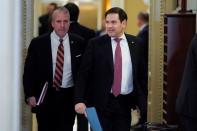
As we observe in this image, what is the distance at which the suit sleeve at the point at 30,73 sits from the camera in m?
4.98

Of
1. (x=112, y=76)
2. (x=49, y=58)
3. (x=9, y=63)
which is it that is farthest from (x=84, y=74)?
(x=9, y=63)

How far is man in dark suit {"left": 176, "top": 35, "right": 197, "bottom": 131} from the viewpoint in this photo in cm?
368

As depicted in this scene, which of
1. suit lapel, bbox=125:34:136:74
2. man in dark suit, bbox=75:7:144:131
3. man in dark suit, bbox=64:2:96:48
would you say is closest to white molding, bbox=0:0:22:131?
man in dark suit, bbox=75:7:144:131

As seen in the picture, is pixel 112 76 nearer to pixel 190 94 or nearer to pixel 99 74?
pixel 99 74

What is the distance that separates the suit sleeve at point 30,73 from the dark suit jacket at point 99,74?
754mm

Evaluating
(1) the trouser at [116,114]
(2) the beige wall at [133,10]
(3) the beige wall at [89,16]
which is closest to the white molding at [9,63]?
(1) the trouser at [116,114]

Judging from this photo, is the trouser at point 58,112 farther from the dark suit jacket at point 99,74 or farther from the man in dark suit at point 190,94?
the man in dark suit at point 190,94

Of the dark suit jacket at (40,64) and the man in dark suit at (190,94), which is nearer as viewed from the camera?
the man in dark suit at (190,94)

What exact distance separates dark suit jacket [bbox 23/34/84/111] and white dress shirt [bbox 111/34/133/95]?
0.62 m

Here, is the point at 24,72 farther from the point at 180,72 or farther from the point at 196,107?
the point at 196,107

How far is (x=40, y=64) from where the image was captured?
501 cm

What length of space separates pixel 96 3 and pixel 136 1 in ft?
32.5

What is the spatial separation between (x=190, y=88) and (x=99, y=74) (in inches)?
37.6

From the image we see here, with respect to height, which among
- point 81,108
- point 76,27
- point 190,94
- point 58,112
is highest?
point 76,27
